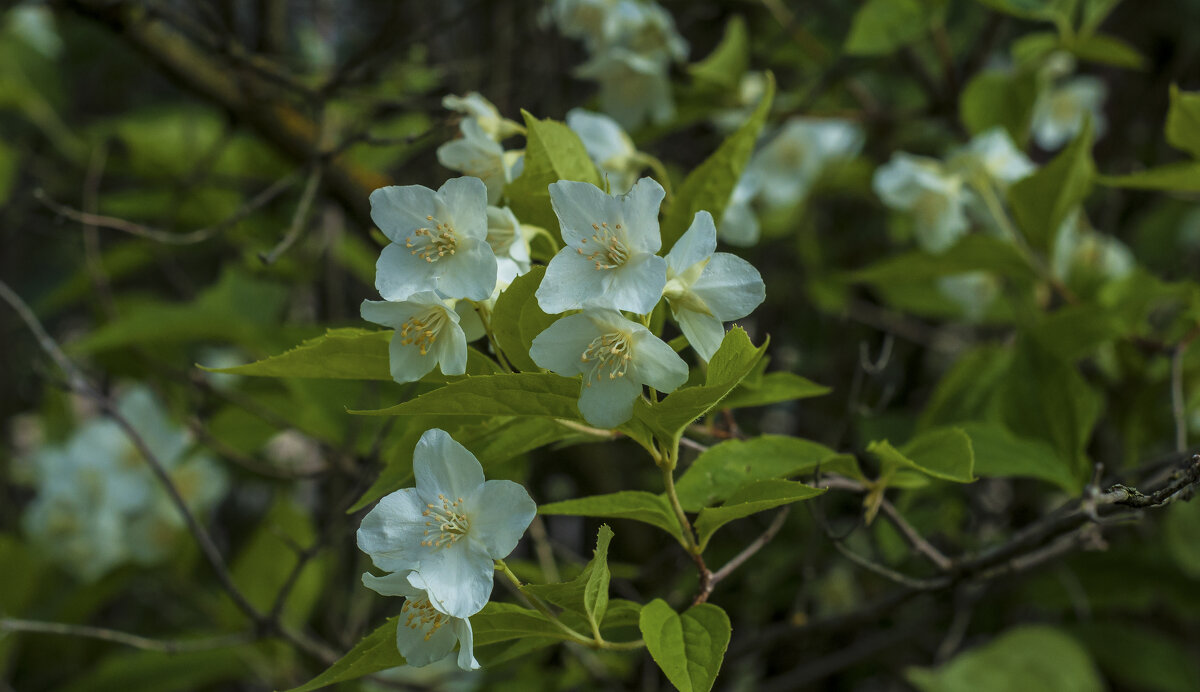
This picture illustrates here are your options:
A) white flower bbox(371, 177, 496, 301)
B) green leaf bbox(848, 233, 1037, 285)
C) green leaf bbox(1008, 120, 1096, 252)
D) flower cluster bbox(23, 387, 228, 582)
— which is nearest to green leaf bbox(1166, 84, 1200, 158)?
green leaf bbox(1008, 120, 1096, 252)

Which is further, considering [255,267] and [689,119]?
[255,267]

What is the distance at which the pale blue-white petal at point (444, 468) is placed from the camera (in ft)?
2.50

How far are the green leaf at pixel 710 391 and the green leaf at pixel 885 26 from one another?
965 millimetres

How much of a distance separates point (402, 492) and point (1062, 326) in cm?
98

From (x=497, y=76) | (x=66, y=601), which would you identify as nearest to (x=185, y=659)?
(x=66, y=601)

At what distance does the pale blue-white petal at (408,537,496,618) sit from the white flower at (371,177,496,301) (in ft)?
0.68

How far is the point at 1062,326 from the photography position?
130 centimetres

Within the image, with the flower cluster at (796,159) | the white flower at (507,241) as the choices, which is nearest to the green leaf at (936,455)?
the white flower at (507,241)

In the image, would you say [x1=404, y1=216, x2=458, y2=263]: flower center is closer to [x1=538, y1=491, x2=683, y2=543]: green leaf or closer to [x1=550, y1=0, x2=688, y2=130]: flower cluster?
[x1=538, y1=491, x2=683, y2=543]: green leaf

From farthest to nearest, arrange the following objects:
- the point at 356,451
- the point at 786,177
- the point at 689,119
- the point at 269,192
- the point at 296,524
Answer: the point at 786,177 → the point at 296,524 → the point at 689,119 → the point at 356,451 → the point at 269,192

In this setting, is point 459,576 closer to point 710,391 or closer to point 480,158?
point 710,391

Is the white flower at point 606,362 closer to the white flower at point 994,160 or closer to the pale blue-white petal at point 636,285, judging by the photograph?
the pale blue-white petal at point 636,285

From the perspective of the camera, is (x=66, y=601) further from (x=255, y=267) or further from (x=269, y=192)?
(x=269, y=192)

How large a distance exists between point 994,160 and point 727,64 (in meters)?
0.48
